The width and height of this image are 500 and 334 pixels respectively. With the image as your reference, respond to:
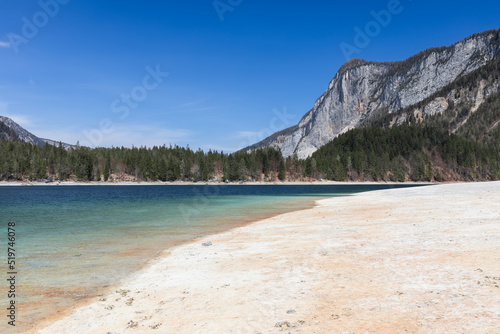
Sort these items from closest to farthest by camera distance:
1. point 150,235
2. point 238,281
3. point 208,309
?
point 208,309
point 238,281
point 150,235

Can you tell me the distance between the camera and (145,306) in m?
9.23

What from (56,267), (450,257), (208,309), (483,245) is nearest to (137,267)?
(56,267)

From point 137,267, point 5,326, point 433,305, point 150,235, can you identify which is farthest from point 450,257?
point 150,235

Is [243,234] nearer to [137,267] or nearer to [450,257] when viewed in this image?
[137,267]

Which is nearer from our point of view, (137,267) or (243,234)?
(137,267)

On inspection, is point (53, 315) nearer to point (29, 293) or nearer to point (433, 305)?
point (29, 293)

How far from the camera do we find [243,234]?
21.7 m

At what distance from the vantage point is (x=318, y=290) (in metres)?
9.44

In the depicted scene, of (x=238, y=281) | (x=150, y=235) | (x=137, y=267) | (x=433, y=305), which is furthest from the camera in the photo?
(x=150, y=235)

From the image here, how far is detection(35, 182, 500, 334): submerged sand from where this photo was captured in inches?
284

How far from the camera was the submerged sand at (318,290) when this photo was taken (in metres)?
7.22

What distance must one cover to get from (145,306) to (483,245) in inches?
513

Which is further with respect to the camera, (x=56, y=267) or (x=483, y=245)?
(x=56, y=267)

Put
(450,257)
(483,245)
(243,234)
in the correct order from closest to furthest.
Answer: (450,257), (483,245), (243,234)
